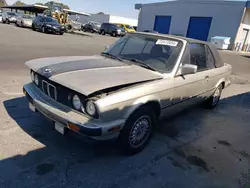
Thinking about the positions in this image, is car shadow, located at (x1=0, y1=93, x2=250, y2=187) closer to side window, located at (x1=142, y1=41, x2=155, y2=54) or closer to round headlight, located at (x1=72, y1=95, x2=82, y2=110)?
round headlight, located at (x1=72, y1=95, x2=82, y2=110)

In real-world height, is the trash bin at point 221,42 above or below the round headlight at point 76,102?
above

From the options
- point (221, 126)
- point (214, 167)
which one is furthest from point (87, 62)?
point (221, 126)

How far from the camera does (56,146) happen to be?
124 inches

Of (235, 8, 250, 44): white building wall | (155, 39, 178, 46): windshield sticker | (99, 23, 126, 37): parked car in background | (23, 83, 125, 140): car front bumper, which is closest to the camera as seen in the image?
(23, 83, 125, 140): car front bumper

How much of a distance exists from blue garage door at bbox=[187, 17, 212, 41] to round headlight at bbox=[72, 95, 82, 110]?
28881mm

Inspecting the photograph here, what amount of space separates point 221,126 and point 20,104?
13.6 feet

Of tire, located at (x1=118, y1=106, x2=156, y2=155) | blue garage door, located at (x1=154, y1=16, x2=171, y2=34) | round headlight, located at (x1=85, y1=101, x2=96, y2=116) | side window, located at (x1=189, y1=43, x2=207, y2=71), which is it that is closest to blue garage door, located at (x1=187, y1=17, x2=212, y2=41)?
blue garage door, located at (x1=154, y1=16, x2=171, y2=34)

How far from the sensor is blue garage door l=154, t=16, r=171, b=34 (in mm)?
32938

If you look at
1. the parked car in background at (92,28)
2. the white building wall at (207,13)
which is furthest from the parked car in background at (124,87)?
the parked car in background at (92,28)

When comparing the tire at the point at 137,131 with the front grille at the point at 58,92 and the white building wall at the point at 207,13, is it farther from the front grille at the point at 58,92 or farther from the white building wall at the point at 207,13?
the white building wall at the point at 207,13

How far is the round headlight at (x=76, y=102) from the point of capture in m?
2.68

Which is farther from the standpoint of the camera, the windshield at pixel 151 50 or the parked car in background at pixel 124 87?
the windshield at pixel 151 50

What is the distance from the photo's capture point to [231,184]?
112 inches

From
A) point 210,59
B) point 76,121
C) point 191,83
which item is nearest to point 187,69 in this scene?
point 191,83
